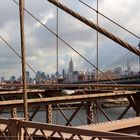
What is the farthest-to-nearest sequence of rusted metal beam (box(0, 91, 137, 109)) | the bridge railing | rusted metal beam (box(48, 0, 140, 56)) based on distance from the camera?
rusted metal beam (box(0, 91, 137, 109)) → rusted metal beam (box(48, 0, 140, 56)) → the bridge railing

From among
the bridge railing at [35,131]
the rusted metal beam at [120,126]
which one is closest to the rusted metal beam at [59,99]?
the rusted metal beam at [120,126]

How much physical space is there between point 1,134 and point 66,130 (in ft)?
6.20

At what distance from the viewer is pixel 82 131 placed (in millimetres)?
6004

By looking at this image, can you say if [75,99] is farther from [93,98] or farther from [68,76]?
[68,76]

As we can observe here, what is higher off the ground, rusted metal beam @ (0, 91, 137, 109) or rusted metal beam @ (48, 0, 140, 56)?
rusted metal beam @ (48, 0, 140, 56)

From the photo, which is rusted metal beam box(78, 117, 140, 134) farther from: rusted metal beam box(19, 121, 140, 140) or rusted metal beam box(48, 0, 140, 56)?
rusted metal beam box(19, 121, 140, 140)

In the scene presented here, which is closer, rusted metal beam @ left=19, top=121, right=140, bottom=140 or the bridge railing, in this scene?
rusted metal beam @ left=19, top=121, right=140, bottom=140

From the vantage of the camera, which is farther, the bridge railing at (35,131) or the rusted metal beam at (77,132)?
the bridge railing at (35,131)

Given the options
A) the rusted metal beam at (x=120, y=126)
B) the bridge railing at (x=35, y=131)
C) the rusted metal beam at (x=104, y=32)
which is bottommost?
the rusted metal beam at (x=120, y=126)

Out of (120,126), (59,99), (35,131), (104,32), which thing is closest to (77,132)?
(35,131)

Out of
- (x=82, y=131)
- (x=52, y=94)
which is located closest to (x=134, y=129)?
(x=82, y=131)

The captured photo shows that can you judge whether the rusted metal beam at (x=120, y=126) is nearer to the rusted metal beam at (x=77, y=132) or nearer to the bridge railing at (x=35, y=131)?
the bridge railing at (x=35, y=131)

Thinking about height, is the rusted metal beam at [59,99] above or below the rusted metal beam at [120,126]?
above

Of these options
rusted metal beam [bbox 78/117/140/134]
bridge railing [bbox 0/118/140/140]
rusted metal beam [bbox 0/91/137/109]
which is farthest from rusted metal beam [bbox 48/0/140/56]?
rusted metal beam [bbox 0/91/137/109]
